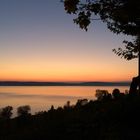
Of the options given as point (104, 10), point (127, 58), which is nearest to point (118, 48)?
point (127, 58)

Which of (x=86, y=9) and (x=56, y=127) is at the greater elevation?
(x=86, y=9)

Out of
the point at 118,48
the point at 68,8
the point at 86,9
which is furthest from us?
the point at 118,48

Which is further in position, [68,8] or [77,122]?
[77,122]

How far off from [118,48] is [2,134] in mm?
11221

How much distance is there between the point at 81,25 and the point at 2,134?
614cm

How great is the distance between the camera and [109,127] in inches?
582

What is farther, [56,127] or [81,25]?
[56,127]

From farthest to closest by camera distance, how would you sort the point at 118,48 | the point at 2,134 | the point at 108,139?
the point at 118,48
the point at 2,134
the point at 108,139

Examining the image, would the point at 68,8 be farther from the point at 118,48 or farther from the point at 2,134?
the point at 118,48

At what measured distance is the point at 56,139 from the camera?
1482 cm

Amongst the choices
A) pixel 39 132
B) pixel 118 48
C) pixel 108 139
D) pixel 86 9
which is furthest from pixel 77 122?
pixel 118 48

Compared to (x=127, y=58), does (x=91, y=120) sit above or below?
below

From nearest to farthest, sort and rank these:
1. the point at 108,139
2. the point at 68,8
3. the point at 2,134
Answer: the point at 108,139 → the point at 68,8 → the point at 2,134

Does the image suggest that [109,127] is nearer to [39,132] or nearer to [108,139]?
[108,139]
